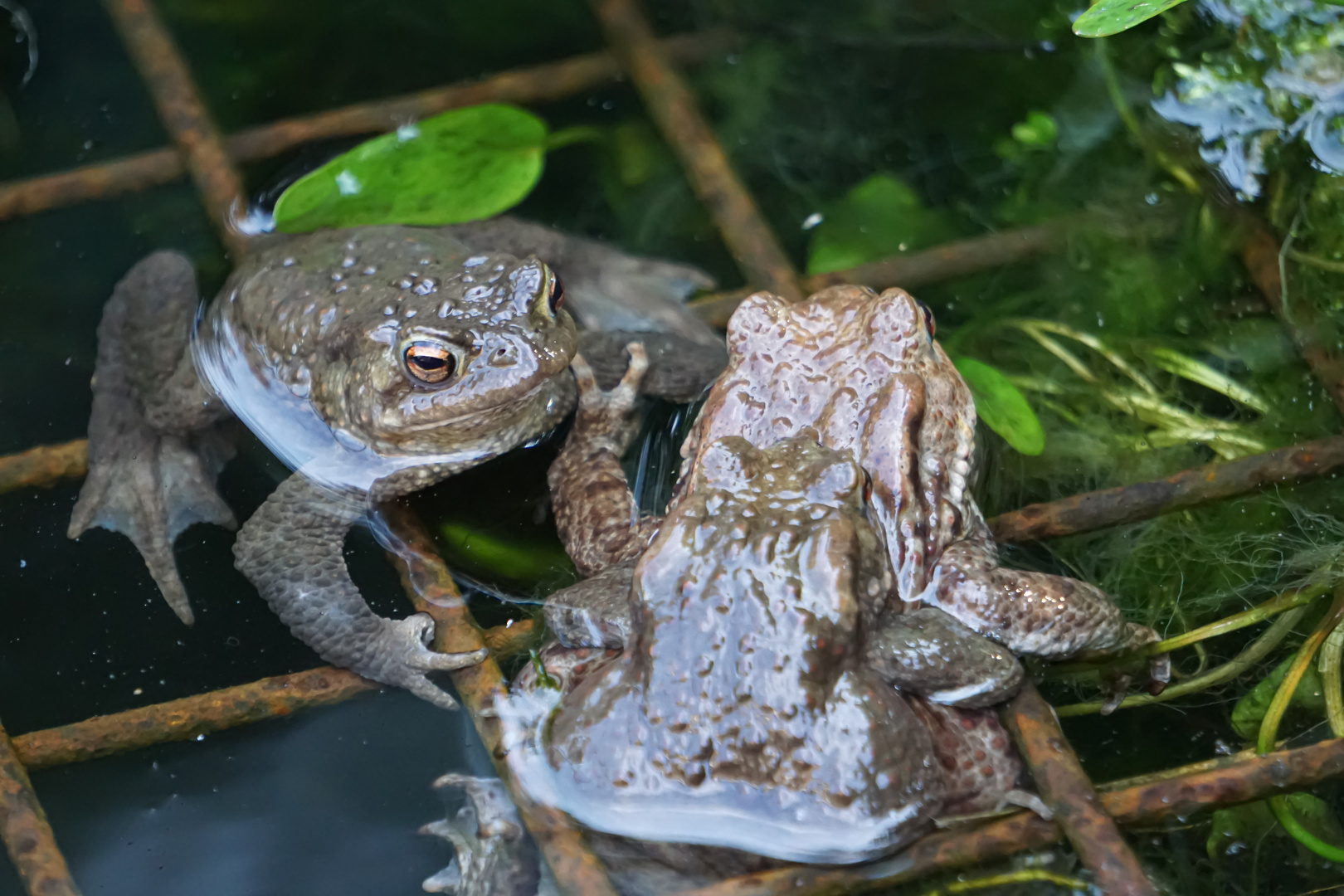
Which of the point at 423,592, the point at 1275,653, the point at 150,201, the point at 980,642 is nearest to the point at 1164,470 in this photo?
the point at 1275,653

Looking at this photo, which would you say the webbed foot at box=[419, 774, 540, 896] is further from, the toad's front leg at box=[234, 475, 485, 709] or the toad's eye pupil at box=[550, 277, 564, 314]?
the toad's eye pupil at box=[550, 277, 564, 314]

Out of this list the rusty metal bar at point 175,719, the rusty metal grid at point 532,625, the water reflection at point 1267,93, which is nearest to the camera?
the rusty metal grid at point 532,625

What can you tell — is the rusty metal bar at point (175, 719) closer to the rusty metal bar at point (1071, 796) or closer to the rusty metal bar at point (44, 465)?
the rusty metal bar at point (44, 465)

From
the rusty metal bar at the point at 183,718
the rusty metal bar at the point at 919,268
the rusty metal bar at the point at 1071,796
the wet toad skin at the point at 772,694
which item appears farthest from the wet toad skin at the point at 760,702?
the rusty metal bar at the point at 919,268

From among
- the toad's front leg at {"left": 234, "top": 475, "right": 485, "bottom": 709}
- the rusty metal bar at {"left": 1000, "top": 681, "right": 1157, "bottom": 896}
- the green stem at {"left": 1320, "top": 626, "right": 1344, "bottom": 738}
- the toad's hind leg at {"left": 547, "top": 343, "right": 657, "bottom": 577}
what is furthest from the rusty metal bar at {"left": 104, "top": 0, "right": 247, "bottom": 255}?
the green stem at {"left": 1320, "top": 626, "right": 1344, "bottom": 738}

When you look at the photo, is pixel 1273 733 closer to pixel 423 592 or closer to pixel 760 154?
pixel 423 592

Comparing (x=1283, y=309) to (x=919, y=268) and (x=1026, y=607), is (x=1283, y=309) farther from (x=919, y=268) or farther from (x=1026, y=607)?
(x=1026, y=607)
